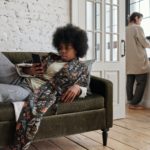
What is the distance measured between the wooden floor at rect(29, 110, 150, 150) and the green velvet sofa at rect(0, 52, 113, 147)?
0.45ft

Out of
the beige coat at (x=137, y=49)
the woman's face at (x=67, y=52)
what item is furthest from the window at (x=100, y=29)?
the woman's face at (x=67, y=52)

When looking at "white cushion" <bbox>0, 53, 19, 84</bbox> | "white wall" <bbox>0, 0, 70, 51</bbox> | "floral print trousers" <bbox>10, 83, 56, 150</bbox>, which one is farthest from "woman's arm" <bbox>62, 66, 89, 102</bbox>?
"white wall" <bbox>0, 0, 70, 51</bbox>

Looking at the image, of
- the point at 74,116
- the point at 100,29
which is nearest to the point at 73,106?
the point at 74,116

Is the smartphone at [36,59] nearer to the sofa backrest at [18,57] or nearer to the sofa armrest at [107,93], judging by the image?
the sofa backrest at [18,57]

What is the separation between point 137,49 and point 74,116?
229 centimetres

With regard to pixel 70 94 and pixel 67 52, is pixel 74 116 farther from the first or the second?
pixel 67 52

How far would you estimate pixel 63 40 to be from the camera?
7.63 ft

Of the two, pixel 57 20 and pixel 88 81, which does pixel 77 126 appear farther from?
pixel 57 20

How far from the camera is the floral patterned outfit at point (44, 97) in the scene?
1.78m

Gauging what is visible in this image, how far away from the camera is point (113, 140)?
2424 mm

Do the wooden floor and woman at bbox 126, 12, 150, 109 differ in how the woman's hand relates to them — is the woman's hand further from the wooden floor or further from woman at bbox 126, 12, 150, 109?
woman at bbox 126, 12, 150, 109

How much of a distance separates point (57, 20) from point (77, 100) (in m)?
1.24

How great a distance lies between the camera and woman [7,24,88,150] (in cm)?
179

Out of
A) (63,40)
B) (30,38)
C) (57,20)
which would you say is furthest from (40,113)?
(57,20)
